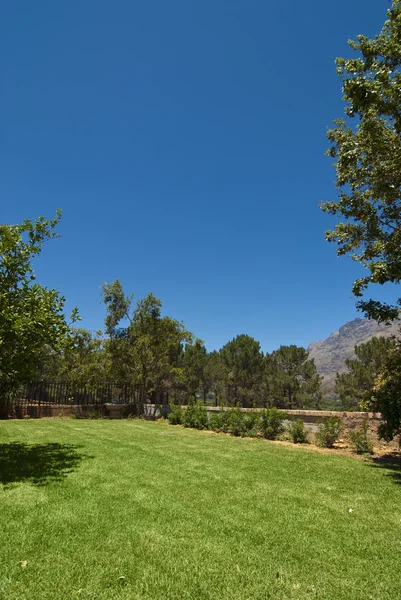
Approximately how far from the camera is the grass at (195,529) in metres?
2.98

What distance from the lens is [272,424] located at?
39.0 ft

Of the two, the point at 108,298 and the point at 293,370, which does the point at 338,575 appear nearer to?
the point at 108,298

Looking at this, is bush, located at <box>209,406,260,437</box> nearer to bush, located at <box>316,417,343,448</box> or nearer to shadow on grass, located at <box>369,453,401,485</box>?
bush, located at <box>316,417,343,448</box>

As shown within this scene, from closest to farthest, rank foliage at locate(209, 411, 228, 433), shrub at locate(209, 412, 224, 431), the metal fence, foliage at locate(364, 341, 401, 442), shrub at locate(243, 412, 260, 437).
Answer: foliage at locate(364, 341, 401, 442)
shrub at locate(243, 412, 260, 437)
foliage at locate(209, 411, 228, 433)
shrub at locate(209, 412, 224, 431)
the metal fence

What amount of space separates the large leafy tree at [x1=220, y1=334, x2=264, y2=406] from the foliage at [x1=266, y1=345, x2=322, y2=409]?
1538 millimetres

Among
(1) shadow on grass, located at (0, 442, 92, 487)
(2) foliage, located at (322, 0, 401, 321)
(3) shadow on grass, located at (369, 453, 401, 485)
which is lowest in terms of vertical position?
(3) shadow on grass, located at (369, 453, 401, 485)

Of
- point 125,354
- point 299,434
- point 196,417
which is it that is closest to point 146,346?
point 125,354

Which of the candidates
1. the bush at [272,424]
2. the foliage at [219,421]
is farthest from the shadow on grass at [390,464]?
the foliage at [219,421]

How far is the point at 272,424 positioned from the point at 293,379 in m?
27.6

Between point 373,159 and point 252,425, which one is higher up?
point 373,159

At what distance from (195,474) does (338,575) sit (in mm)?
3754

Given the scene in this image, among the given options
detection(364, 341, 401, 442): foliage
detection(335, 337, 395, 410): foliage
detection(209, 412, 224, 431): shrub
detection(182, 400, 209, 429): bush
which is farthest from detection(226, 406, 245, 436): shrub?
detection(335, 337, 395, 410): foliage

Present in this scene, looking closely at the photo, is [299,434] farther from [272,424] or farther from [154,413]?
[154,413]

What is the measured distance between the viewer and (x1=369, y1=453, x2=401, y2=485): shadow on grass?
724cm
